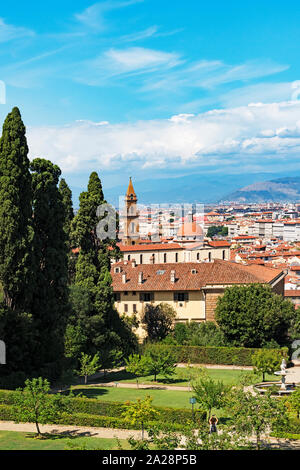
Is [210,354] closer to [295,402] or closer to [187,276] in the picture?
[187,276]

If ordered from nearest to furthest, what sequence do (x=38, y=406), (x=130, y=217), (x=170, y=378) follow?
(x=38, y=406) → (x=170, y=378) → (x=130, y=217)

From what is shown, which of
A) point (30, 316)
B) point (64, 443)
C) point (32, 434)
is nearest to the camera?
point (64, 443)

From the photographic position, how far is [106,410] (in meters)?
24.3

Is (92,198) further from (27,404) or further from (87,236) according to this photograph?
(27,404)

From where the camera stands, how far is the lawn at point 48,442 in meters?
19.6

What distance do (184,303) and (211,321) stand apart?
10.2 feet

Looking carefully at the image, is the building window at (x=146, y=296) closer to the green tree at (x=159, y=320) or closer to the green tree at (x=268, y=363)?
the green tree at (x=159, y=320)

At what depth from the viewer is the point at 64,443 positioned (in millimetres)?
20250

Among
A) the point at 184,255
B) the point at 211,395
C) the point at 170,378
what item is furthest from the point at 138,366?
the point at 184,255

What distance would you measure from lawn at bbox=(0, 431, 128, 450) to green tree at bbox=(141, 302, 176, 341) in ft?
90.8

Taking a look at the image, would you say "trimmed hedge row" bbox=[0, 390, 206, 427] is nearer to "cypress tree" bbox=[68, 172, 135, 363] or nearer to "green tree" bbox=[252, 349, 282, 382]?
"green tree" bbox=[252, 349, 282, 382]

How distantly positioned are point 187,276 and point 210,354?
34.1 ft

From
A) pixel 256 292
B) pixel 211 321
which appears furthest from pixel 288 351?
pixel 211 321

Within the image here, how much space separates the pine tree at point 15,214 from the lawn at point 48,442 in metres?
9.32
